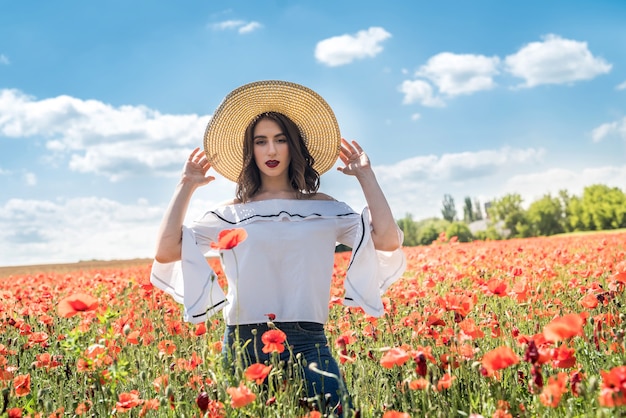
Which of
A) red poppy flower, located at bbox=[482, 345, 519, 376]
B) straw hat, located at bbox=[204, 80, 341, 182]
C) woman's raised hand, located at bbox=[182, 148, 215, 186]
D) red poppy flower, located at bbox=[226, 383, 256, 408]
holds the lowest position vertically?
red poppy flower, located at bbox=[226, 383, 256, 408]

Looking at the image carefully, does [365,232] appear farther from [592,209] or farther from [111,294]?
[592,209]

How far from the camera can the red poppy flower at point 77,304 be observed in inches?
104

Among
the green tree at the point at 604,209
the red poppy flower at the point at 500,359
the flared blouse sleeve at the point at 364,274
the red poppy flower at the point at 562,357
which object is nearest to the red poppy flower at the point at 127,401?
the flared blouse sleeve at the point at 364,274

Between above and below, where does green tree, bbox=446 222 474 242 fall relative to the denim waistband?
above

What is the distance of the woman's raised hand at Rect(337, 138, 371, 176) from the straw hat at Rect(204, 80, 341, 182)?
191mm

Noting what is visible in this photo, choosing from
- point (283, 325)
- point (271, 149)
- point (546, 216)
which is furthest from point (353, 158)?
point (546, 216)

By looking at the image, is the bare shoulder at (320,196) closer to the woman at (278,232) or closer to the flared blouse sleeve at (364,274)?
the woman at (278,232)

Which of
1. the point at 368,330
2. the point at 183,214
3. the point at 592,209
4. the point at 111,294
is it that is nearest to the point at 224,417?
the point at 183,214

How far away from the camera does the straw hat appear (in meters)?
3.88

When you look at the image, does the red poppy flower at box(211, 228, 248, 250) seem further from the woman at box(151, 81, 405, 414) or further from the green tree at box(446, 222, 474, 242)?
the green tree at box(446, 222, 474, 242)

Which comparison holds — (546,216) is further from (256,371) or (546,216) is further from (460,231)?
(256,371)

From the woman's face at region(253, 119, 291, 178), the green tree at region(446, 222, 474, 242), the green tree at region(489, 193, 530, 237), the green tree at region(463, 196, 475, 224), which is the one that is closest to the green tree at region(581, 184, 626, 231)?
the green tree at region(489, 193, 530, 237)

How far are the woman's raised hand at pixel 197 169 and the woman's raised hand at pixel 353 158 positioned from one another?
77 cm

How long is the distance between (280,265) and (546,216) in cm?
5399
